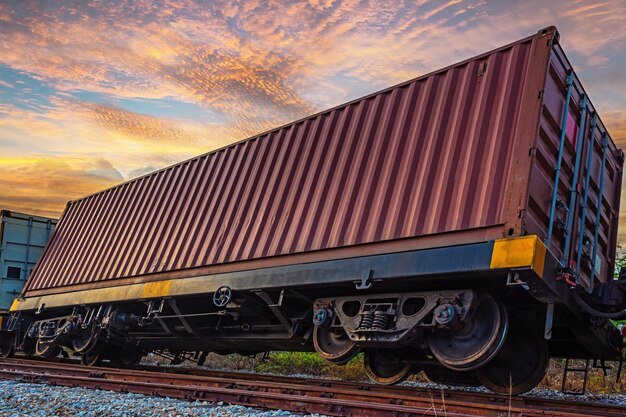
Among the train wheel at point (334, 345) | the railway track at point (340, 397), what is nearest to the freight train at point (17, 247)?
the railway track at point (340, 397)

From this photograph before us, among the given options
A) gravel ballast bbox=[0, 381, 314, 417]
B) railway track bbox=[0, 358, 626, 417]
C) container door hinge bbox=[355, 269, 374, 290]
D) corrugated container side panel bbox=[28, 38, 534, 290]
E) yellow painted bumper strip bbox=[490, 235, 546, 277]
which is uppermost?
corrugated container side panel bbox=[28, 38, 534, 290]

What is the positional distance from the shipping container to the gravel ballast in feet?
28.5

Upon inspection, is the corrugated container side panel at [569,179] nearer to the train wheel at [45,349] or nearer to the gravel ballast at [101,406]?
the gravel ballast at [101,406]

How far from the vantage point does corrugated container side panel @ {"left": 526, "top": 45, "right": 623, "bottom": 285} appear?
20.5 feet

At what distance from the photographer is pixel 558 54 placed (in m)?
6.69

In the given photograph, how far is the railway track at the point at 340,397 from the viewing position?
18.6ft

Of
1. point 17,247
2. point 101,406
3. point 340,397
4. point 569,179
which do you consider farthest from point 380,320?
point 17,247

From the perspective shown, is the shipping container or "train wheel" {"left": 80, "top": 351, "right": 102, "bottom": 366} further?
the shipping container

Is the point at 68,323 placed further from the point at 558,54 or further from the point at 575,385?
the point at 558,54

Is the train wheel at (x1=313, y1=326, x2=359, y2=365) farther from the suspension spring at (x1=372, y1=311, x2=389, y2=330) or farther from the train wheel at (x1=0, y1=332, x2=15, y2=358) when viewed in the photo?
the train wheel at (x1=0, y1=332, x2=15, y2=358)

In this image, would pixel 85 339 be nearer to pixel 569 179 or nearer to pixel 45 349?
pixel 45 349

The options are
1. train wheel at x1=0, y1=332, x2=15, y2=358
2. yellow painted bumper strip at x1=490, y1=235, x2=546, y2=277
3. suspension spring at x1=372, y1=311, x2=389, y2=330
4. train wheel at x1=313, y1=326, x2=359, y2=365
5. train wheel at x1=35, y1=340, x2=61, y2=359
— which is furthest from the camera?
train wheel at x1=0, y1=332, x2=15, y2=358

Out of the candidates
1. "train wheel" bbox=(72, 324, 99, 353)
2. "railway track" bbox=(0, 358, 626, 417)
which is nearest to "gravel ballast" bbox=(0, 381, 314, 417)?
"railway track" bbox=(0, 358, 626, 417)

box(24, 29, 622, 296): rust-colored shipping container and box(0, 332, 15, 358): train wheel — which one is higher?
box(24, 29, 622, 296): rust-colored shipping container
